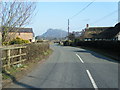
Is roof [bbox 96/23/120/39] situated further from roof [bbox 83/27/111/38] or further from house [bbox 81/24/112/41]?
roof [bbox 83/27/111/38]

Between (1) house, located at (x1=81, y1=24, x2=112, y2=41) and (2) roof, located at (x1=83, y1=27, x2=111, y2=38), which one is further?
(2) roof, located at (x1=83, y1=27, x2=111, y2=38)

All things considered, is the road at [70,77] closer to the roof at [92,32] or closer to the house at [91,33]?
the house at [91,33]

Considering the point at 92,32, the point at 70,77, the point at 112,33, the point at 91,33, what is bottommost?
the point at 70,77

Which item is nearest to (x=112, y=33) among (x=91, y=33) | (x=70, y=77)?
(x=91, y=33)

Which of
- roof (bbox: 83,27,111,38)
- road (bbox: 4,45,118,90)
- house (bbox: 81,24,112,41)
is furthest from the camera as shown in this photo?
roof (bbox: 83,27,111,38)

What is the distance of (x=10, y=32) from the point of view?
44.4 feet

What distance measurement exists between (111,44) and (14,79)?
63.8 feet

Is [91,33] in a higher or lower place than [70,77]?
higher

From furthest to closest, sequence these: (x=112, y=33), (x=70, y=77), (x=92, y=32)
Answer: (x=92, y=32) < (x=112, y=33) < (x=70, y=77)

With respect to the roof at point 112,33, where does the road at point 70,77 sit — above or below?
below

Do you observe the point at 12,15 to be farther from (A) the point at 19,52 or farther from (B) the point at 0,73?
(B) the point at 0,73

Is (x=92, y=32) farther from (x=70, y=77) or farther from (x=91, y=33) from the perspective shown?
(x=70, y=77)

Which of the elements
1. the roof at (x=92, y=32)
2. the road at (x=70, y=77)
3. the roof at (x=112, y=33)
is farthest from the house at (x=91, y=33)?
the road at (x=70, y=77)

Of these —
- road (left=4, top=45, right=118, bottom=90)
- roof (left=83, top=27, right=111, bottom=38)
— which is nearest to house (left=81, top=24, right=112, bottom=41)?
roof (left=83, top=27, right=111, bottom=38)
